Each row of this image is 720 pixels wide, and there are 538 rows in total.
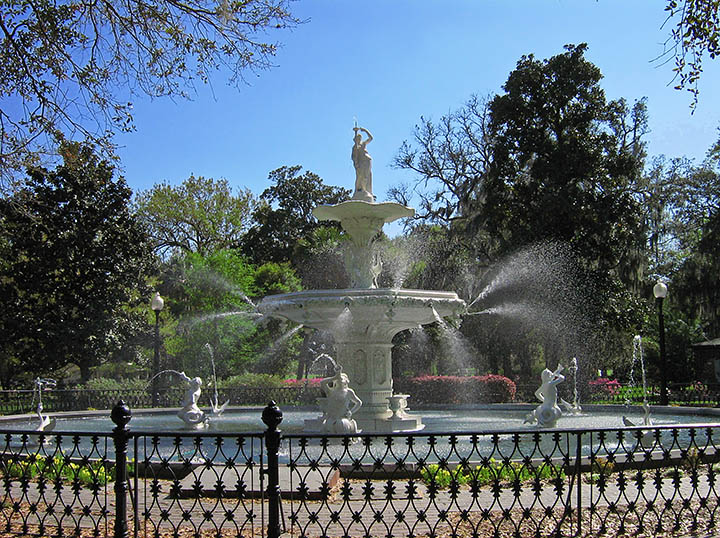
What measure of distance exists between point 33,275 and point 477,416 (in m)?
18.3

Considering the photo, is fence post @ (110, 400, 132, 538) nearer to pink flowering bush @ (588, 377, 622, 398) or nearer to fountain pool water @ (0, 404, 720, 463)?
fountain pool water @ (0, 404, 720, 463)

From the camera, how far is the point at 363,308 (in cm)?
1275

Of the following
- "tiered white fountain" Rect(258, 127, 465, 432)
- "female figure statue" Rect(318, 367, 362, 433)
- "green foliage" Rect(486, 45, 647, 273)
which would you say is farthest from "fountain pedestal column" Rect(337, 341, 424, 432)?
"green foliage" Rect(486, 45, 647, 273)

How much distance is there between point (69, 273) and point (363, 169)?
58.1ft

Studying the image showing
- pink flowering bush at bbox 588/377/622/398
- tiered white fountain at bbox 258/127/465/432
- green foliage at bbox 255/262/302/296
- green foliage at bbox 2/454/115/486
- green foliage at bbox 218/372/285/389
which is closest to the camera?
green foliage at bbox 2/454/115/486

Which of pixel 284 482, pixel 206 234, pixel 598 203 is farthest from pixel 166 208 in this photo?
pixel 284 482

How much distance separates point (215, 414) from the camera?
19312 millimetres

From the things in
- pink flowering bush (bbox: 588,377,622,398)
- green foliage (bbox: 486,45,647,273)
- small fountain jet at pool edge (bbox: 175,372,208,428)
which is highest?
green foliage (bbox: 486,45,647,273)

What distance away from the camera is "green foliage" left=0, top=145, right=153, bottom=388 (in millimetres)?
27469

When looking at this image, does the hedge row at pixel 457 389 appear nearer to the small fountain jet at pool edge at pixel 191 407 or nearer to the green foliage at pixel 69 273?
the small fountain jet at pool edge at pixel 191 407

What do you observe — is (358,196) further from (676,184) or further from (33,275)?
(676,184)

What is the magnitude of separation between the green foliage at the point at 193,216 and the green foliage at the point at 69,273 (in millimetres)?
12531

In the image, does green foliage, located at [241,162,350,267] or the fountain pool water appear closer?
the fountain pool water

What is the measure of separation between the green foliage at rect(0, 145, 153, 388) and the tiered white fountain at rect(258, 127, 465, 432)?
16.1 meters
